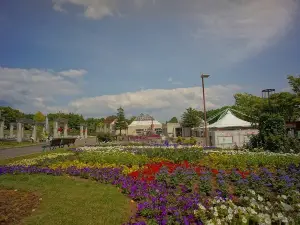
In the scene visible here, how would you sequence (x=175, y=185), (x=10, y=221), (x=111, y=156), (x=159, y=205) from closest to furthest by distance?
1. (x=10, y=221)
2. (x=159, y=205)
3. (x=175, y=185)
4. (x=111, y=156)

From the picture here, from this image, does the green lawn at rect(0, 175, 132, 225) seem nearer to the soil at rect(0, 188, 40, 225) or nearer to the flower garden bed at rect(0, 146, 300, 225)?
the soil at rect(0, 188, 40, 225)

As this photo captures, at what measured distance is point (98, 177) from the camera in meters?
9.95

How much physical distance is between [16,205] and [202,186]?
5.20 m

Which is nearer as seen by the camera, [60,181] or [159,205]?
[159,205]

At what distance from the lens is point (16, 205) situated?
665 cm

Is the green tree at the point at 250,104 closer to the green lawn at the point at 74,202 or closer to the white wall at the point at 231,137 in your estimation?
the white wall at the point at 231,137

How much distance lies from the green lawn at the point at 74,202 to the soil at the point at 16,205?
0.65 feet

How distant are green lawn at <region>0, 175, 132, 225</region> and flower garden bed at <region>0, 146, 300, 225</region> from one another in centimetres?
46

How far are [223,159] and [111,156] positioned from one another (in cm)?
566

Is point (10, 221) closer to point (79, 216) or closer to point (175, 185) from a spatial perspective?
point (79, 216)

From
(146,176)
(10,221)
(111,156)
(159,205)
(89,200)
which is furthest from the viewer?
(111,156)

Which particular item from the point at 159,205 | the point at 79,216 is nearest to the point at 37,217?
the point at 79,216

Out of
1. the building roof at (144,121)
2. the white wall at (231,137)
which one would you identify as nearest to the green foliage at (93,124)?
the building roof at (144,121)

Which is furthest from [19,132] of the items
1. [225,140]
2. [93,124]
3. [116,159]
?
[93,124]
